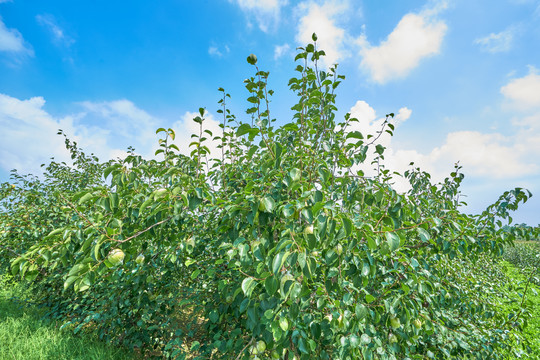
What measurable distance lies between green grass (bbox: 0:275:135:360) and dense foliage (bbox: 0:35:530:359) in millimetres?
456

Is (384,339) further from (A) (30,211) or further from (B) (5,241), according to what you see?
(B) (5,241)

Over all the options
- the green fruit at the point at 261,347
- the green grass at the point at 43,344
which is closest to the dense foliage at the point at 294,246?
the green fruit at the point at 261,347

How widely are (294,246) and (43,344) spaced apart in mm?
4613

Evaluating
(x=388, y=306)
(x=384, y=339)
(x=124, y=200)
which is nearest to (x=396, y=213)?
(x=388, y=306)

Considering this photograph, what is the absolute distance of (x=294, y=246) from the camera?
1414 mm

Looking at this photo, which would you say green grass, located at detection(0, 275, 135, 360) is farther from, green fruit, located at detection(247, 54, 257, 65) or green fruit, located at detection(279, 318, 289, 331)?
green fruit, located at detection(247, 54, 257, 65)

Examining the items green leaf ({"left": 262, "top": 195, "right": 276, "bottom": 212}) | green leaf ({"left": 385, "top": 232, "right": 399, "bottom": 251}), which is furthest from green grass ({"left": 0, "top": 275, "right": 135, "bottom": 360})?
green leaf ({"left": 385, "top": 232, "right": 399, "bottom": 251})

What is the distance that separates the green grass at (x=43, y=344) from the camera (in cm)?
349

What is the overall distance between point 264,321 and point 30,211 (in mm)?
Result: 5994

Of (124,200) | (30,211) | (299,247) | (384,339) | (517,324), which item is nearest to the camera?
(299,247)

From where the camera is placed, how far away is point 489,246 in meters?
2.17

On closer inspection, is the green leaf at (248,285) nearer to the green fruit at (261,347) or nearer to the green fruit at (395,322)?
the green fruit at (261,347)

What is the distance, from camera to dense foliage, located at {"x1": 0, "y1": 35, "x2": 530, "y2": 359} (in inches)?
59.2

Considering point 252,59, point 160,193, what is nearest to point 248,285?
point 160,193
